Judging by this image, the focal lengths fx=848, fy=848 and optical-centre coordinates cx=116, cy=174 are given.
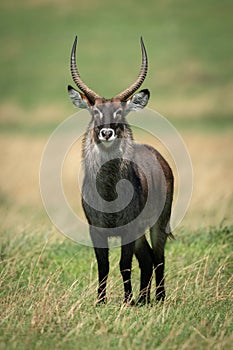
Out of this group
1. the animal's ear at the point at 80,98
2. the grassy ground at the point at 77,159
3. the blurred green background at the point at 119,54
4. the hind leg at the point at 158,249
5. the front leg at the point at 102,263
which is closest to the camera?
the grassy ground at the point at 77,159

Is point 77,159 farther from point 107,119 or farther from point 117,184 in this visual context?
point 107,119

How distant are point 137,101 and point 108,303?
2.20 metres

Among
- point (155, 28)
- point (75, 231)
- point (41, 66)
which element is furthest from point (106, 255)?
point (155, 28)

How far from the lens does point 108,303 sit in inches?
308

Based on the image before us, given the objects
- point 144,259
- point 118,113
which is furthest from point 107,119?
point 144,259

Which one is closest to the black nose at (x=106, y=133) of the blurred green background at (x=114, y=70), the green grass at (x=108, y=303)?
the green grass at (x=108, y=303)

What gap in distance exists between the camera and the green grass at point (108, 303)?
6375 mm

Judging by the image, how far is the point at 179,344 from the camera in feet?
20.8

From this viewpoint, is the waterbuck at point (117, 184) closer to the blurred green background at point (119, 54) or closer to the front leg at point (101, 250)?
the front leg at point (101, 250)

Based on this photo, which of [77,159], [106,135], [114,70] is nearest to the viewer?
[106,135]

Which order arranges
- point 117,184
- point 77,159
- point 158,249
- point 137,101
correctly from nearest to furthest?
point 117,184 < point 137,101 < point 158,249 < point 77,159

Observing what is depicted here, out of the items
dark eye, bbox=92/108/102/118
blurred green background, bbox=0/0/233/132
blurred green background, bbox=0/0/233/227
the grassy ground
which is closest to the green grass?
the grassy ground

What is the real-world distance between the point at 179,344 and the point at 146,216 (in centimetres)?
267

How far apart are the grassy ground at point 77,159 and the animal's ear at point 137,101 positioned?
1684mm
